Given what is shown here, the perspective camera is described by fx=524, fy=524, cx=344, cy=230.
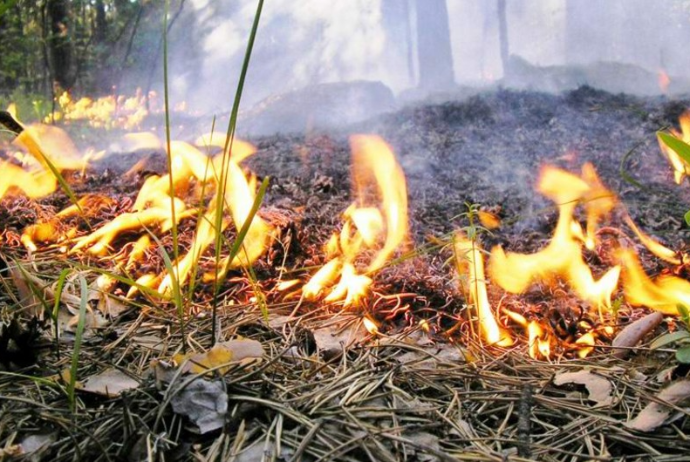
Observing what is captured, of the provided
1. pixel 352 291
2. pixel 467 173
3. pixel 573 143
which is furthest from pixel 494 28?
pixel 352 291

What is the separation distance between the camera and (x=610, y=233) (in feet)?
6.81

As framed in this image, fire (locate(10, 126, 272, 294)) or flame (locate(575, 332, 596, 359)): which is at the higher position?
fire (locate(10, 126, 272, 294))

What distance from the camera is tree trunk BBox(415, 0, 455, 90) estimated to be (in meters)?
4.58

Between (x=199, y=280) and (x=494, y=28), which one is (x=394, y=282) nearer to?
(x=199, y=280)

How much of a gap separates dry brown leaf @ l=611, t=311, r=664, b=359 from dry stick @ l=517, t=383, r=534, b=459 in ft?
1.24

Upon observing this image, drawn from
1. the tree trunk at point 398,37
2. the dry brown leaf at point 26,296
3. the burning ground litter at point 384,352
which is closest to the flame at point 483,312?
the burning ground litter at point 384,352

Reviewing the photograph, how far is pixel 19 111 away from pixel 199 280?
469 cm

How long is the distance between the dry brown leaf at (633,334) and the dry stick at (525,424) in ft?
1.24

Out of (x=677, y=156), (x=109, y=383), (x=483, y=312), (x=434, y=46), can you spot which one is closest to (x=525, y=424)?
(x=483, y=312)

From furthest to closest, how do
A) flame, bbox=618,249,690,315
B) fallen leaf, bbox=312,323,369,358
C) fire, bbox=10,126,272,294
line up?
fire, bbox=10,126,272,294 < flame, bbox=618,249,690,315 < fallen leaf, bbox=312,323,369,358

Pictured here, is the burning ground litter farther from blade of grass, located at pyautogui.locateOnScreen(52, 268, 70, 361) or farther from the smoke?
the smoke

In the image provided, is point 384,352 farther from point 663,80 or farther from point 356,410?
point 663,80

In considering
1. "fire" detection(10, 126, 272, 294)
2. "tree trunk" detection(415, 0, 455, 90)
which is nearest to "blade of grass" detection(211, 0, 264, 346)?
"fire" detection(10, 126, 272, 294)

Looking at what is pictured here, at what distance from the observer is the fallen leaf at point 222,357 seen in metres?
1.03
